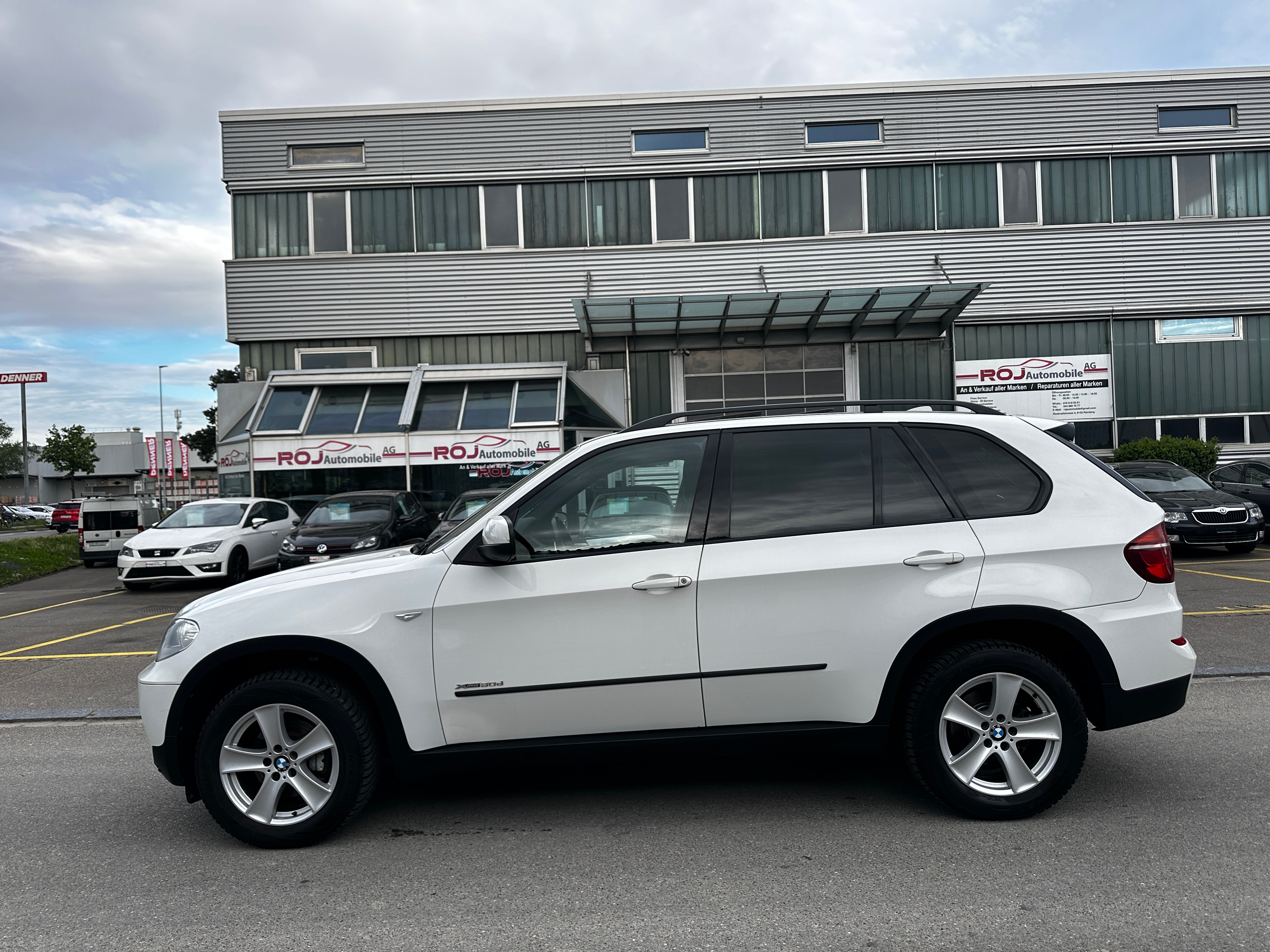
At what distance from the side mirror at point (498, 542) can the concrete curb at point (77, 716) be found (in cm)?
399

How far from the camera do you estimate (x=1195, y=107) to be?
21.7 m

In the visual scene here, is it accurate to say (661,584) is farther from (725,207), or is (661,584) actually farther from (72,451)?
(72,451)

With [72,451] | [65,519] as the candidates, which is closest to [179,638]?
[65,519]

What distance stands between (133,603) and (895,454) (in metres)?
13.2

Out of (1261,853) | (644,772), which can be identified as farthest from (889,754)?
(1261,853)

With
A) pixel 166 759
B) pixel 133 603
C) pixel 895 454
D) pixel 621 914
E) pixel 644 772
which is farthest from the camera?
pixel 133 603

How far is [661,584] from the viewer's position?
378 cm

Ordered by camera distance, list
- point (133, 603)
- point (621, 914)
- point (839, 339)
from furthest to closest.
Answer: point (839, 339) → point (133, 603) → point (621, 914)

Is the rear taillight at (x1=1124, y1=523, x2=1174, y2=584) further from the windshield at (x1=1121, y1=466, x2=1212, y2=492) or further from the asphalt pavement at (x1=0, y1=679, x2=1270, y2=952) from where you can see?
the windshield at (x1=1121, y1=466, x2=1212, y2=492)

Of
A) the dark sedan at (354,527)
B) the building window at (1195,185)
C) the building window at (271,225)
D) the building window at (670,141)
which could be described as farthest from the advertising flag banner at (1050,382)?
the building window at (271,225)

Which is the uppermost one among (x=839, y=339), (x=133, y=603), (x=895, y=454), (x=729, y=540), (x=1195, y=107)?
(x=1195, y=107)

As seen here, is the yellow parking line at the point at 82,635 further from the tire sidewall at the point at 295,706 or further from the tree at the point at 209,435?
the tree at the point at 209,435

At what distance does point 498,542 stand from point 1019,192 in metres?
21.7

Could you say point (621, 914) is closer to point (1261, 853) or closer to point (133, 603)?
point (1261, 853)
